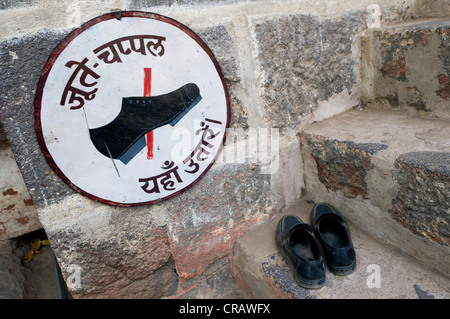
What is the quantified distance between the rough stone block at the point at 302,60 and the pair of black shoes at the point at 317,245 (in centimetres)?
34

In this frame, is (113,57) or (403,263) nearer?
(113,57)

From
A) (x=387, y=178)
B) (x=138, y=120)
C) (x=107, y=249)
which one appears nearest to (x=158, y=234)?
(x=107, y=249)

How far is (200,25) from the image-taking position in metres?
0.81

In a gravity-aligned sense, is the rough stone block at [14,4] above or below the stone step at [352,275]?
above

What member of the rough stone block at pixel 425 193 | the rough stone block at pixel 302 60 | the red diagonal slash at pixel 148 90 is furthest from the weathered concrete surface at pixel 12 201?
the rough stone block at pixel 425 193

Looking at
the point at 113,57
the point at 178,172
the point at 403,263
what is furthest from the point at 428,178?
the point at 113,57

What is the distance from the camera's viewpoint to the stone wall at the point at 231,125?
65 centimetres

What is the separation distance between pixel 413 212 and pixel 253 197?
1.56 ft

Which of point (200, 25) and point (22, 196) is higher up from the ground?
point (200, 25)

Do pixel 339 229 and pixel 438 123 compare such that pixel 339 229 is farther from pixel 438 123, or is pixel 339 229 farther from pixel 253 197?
pixel 438 123

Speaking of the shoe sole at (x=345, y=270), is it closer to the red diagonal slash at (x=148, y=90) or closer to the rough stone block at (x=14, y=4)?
the red diagonal slash at (x=148, y=90)
